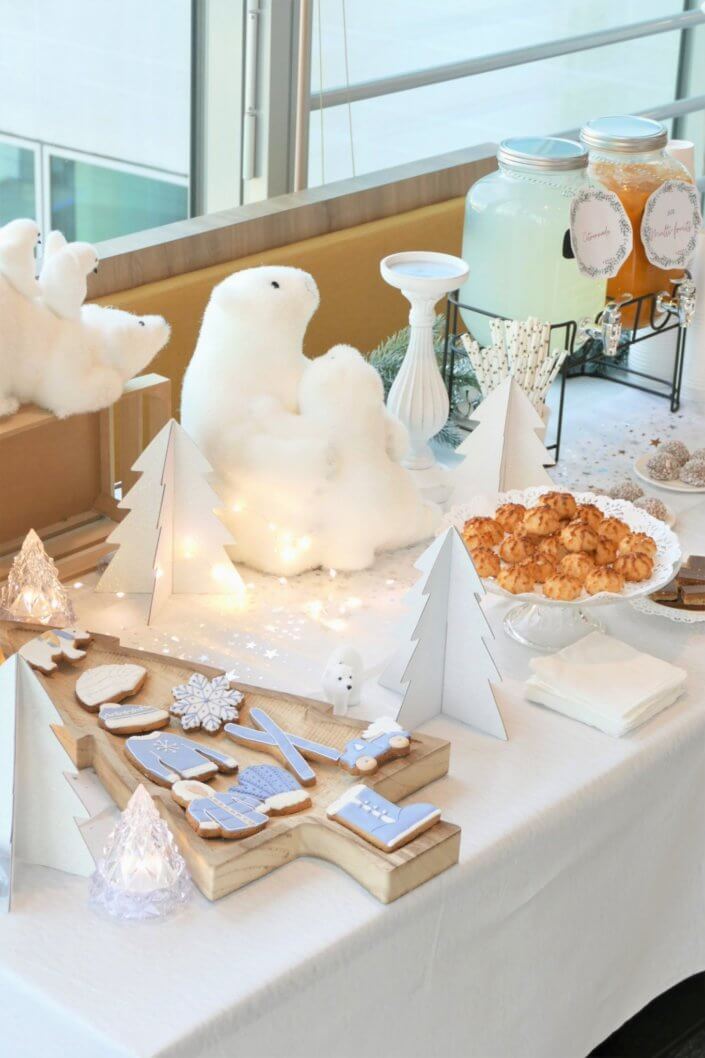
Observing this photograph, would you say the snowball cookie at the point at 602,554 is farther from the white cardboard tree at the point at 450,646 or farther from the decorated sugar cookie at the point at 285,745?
the decorated sugar cookie at the point at 285,745

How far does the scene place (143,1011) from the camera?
791 mm

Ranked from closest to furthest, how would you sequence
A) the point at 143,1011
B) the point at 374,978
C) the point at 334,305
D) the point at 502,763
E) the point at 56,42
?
the point at 143,1011, the point at 374,978, the point at 502,763, the point at 334,305, the point at 56,42

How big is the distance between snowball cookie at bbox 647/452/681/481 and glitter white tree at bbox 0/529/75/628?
790 millimetres

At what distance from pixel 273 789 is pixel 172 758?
0.08 metres

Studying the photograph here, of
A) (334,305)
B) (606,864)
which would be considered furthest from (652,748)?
(334,305)

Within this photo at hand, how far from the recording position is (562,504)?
1.26 metres

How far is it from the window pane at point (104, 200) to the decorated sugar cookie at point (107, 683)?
1.60 metres

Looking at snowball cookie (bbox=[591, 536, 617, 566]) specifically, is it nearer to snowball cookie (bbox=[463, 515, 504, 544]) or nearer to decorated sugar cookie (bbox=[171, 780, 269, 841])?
snowball cookie (bbox=[463, 515, 504, 544])

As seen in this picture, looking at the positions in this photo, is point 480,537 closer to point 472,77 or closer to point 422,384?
point 422,384

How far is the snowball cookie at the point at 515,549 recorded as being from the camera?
119 centimetres

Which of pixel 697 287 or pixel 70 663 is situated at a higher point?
pixel 697 287

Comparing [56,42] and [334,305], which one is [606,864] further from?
[56,42]

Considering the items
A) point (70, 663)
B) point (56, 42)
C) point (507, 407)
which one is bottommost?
point (70, 663)

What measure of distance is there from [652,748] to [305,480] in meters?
0.44
